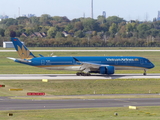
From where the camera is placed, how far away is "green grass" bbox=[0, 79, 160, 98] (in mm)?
43031

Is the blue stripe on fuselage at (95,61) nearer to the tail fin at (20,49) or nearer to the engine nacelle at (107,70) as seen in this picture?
the tail fin at (20,49)

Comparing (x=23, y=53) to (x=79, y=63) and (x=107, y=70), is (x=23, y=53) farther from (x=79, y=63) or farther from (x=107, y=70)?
(x=107, y=70)

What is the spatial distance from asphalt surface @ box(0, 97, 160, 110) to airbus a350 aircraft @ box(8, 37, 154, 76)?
20.6 meters

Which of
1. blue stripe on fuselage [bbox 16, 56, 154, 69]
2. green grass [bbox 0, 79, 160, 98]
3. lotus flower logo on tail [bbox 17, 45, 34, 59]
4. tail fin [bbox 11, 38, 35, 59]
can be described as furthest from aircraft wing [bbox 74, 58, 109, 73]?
tail fin [bbox 11, 38, 35, 59]

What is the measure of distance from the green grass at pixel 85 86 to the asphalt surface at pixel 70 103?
533 centimetres

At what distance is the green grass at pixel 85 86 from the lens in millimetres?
43031

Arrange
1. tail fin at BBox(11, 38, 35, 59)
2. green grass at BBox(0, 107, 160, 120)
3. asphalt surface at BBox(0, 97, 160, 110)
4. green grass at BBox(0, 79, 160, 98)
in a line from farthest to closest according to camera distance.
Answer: tail fin at BBox(11, 38, 35, 59), green grass at BBox(0, 79, 160, 98), asphalt surface at BBox(0, 97, 160, 110), green grass at BBox(0, 107, 160, 120)

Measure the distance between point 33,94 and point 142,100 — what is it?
12207mm

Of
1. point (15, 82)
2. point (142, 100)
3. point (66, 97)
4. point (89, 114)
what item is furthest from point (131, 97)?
point (15, 82)

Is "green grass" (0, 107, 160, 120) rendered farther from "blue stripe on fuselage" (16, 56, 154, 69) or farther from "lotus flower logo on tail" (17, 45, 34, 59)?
"lotus flower logo on tail" (17, 45, 34, 59)

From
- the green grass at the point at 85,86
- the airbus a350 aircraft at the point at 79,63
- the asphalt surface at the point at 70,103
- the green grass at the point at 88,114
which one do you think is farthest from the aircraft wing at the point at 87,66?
the green grass at the point at 88,114

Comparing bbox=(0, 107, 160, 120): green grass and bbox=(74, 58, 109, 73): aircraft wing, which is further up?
bbox=(74, 58, 109, 73): aircraft wing

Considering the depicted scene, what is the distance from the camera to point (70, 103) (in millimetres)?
35125

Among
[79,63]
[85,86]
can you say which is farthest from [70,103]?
[79,63]
